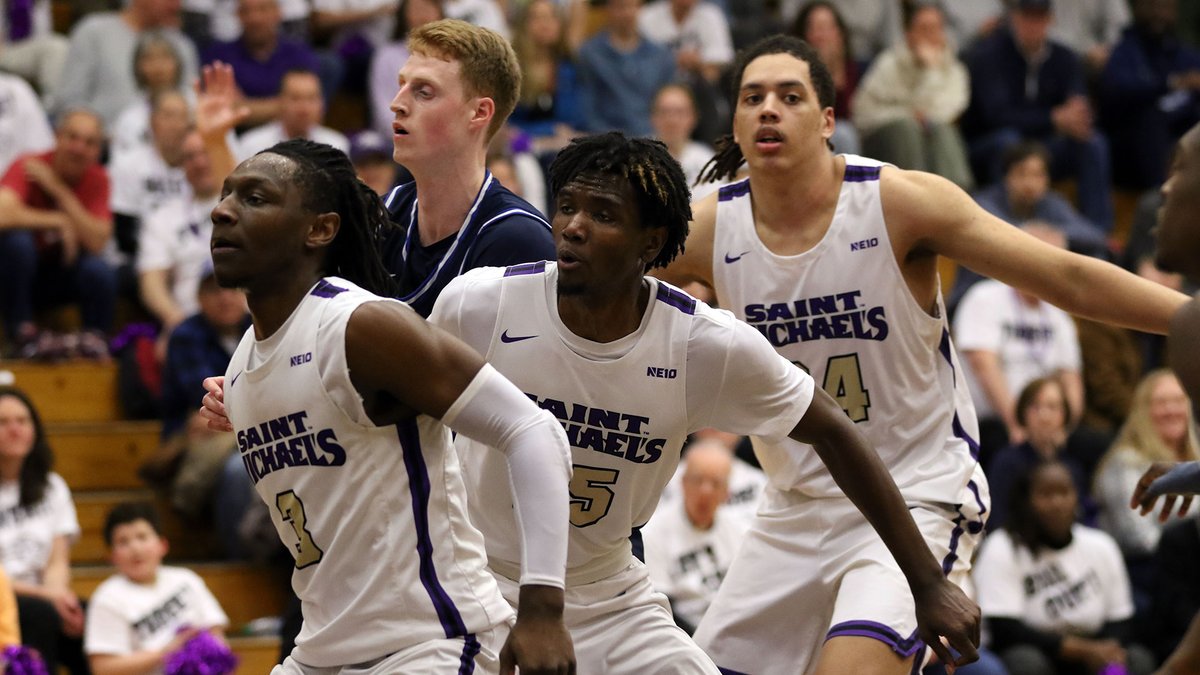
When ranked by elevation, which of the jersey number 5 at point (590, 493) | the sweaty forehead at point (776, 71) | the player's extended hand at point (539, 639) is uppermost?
the sweaty forehead at point (776, 71)

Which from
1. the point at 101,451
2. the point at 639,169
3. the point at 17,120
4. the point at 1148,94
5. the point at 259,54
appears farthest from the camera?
the point at 1148,94

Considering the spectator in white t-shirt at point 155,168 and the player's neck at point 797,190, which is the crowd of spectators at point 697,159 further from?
the player's neck at point 797,190

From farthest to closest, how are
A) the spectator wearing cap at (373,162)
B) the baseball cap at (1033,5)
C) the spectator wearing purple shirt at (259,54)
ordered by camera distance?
the baseball cap at (1033,5) < the spectator wearing purple shirt at (259,54) < the spectator wearing cap at (373,162)

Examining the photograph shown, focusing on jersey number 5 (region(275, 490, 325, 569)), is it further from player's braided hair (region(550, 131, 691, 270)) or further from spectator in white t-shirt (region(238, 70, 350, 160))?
spectator in white t-shirt (region(238, 70, 350, 160))

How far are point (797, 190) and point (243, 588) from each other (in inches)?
186

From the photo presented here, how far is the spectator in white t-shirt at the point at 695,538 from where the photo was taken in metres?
8.53

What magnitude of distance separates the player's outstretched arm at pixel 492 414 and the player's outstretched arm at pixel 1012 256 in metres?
1.88

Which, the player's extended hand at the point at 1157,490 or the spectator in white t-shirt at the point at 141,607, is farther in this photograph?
the spectator in white t-shirt at the point at 141,607

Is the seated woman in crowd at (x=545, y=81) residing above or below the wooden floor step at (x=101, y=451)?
above

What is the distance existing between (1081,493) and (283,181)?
692 centimetres

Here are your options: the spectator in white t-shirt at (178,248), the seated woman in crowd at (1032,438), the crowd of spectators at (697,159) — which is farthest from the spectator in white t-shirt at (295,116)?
the seated woman in crowd at (1032,438)

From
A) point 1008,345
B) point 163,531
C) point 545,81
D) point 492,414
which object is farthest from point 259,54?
point 492,414

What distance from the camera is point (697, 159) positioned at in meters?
11.5

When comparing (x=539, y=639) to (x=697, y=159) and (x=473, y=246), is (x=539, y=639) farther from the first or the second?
(x=697, y=159)
